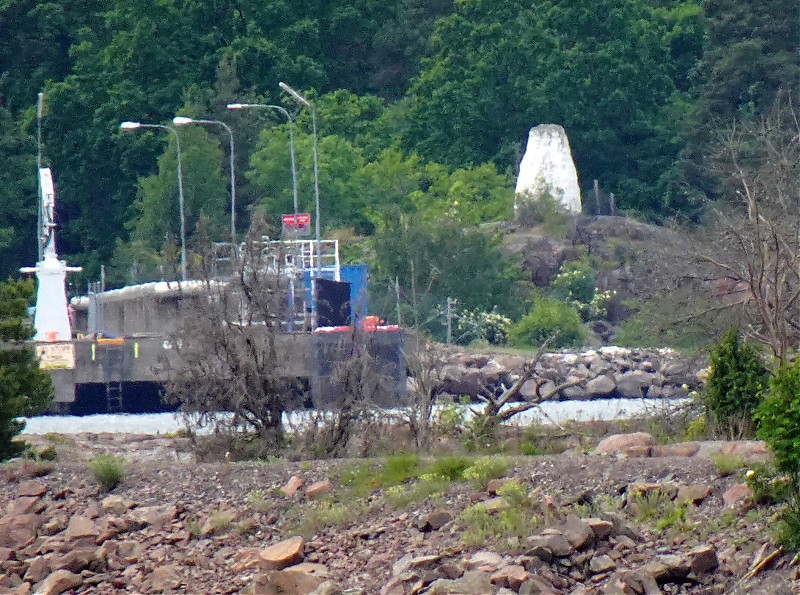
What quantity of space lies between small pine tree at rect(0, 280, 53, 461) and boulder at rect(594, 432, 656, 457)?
8.89 meters

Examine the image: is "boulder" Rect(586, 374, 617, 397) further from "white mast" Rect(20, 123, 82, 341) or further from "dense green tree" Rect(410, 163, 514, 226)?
"white mast" Rect(20, 123, 82, 341)

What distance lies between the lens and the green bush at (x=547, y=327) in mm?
67812

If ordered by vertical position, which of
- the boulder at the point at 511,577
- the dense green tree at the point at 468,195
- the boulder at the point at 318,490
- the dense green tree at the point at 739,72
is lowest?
the boulder at the point at 511,577

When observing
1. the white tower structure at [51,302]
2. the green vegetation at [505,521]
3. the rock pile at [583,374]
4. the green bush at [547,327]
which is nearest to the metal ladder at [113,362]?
the white tower structure at [51,302]

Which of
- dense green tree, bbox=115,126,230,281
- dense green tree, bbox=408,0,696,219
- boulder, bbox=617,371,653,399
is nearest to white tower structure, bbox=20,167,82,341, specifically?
dense green tree, bbox=115,126,230,281

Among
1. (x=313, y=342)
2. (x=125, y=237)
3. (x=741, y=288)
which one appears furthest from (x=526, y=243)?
(x=741, y=288)

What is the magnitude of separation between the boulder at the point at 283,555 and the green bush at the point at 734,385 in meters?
5.85

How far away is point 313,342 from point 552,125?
43.5 m

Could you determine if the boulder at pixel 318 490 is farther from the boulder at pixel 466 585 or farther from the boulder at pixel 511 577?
the boulder at pixel 511 577

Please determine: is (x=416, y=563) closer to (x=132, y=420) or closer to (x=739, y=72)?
(x=132, y=420)

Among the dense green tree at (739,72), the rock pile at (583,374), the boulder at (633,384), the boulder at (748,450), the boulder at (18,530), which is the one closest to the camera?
the boulder at (748,450)

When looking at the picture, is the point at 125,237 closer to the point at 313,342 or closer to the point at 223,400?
the point at 313,342

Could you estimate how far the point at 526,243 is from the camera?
7419 cm

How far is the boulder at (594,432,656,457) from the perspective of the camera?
1948cm
